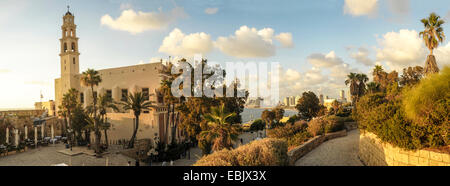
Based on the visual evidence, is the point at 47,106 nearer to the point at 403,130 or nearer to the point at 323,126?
the point at 323,126

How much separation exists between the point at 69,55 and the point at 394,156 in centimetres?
4862

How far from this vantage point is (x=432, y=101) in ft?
24.5

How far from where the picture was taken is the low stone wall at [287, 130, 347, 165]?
424 inches

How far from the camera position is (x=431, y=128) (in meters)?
7.50

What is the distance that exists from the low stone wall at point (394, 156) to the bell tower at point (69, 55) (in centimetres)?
4693

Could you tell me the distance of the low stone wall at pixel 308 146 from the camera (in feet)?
35.3

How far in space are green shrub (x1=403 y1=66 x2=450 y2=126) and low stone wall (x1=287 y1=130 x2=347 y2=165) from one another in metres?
4.89

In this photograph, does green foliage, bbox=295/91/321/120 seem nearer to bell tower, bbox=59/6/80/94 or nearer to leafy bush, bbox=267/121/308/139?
leafy bush, bbox=267/121/308/139

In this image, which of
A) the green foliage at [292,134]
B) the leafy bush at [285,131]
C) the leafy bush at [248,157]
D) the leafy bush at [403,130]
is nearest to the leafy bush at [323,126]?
the green foliage at [292,134]

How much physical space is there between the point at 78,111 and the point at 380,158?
34.4 m

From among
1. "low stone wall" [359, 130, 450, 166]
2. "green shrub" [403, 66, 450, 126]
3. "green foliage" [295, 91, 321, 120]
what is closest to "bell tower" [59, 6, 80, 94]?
"green foliage" [295, 91, 321, 120]

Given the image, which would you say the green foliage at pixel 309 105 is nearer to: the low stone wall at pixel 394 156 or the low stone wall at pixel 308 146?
the low stone wall at pixel 308 146
